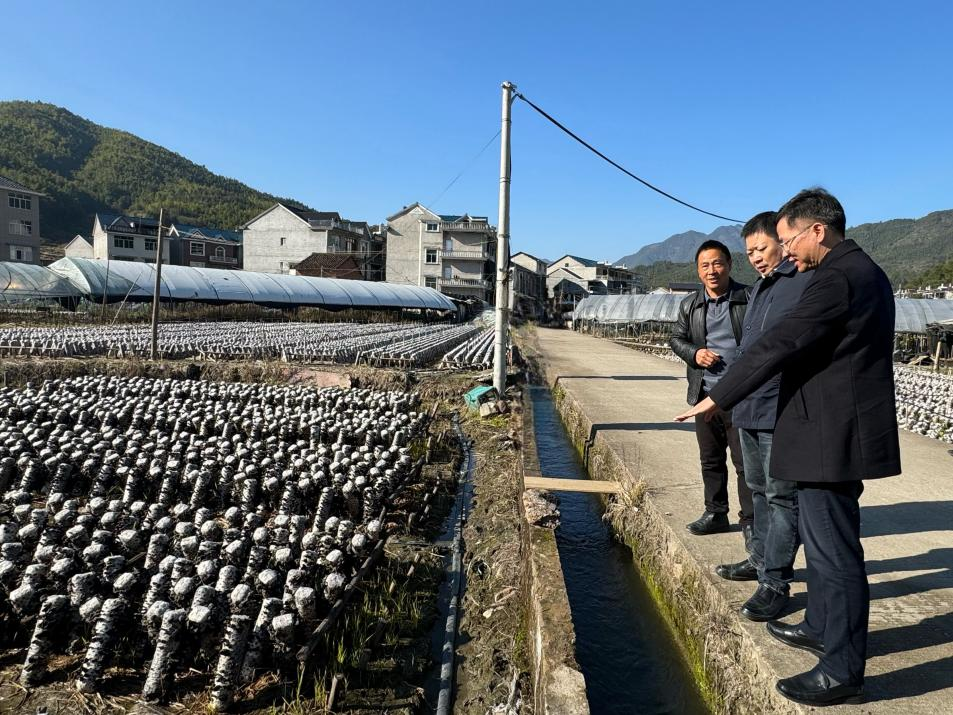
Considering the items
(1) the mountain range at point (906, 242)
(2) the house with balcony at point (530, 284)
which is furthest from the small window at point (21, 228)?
(1) the mountain range at point (906, 242)

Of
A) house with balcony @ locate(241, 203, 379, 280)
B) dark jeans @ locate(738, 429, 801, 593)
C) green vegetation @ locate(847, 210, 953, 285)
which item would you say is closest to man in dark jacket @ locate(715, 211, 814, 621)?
dark jeans @ locate(738, 429, 801, 593)

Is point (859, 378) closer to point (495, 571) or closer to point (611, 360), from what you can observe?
point (495, 571)

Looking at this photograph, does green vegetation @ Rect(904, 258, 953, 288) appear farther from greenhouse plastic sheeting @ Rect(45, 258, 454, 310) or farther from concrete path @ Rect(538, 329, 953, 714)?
concrete path @ Rect(538, 329, 953, 714)

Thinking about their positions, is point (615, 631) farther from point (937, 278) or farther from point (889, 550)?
point (937, 278)

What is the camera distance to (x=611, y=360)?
1583 centimetres

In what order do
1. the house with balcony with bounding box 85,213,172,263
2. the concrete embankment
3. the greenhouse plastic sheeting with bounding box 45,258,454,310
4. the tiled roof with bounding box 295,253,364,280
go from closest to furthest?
the concrete embankment
the greenhouse plastic sheeting with bounding box 45,258,454,310
the tiled roof with bounding box 295,253,364,280
the house with balcony with bounding box 85,213,172,263

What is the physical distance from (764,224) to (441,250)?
43.9m

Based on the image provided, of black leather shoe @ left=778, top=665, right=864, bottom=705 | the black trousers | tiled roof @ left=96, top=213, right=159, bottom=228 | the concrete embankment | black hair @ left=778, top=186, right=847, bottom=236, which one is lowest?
the concrete embankment

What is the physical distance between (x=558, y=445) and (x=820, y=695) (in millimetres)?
5974

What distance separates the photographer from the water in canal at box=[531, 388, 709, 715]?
289 centimetres

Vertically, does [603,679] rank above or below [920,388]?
below

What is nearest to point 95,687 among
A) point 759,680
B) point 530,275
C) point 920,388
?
point 759,680

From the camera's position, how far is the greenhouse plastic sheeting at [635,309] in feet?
99.2

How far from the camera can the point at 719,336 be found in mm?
3504
